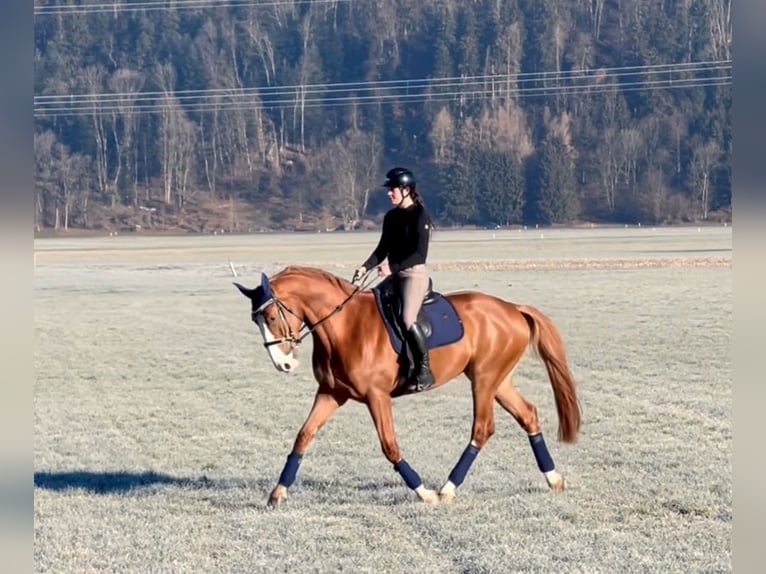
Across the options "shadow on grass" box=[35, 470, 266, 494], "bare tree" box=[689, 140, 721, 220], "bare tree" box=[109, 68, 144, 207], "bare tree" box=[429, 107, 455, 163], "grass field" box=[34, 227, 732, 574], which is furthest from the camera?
"bare tree" box=[109, 68, 144, 207]

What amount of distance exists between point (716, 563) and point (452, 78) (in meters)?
93.1

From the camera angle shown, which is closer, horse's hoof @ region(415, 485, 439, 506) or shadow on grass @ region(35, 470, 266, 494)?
horse's hoof @ region(415, 485, 439, 506)

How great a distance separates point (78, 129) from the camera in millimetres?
95250

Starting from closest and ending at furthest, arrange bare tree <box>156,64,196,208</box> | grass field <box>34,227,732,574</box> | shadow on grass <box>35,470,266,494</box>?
grass field <box>34,227,732,574</box> < shadow on grass <box>35,470,266,494</box> < bare tree <box>156,64,196,208</box>

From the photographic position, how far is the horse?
779 cm

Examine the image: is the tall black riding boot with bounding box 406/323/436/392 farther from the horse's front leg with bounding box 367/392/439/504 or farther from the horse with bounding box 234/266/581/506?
the horse's front leg with bounding box 367/392/439/504

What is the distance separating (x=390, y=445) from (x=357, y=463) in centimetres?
199

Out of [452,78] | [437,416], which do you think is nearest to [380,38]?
[452,78]

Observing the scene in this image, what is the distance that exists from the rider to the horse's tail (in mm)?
1155

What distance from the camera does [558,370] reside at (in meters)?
8.63

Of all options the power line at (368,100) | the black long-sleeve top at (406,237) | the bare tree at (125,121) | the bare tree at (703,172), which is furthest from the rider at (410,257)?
the power line at (368,100)

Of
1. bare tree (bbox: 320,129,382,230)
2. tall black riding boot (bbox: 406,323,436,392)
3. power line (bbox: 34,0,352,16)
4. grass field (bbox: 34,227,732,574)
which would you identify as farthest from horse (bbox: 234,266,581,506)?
power line (bbox: 34,0,352,16)
